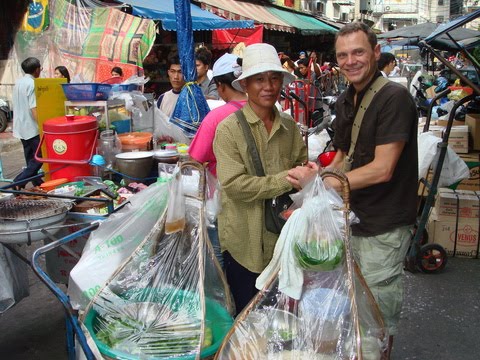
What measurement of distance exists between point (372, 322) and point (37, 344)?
2.55 metres

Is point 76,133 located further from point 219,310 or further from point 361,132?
point 361,132

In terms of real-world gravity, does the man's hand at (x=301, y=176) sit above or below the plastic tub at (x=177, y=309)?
above

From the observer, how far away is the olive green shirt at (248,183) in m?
2.11

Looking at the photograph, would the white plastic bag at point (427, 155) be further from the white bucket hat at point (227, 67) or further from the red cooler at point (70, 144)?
the red cooler at point (70, 144)

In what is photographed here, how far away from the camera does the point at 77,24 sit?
9328 mm

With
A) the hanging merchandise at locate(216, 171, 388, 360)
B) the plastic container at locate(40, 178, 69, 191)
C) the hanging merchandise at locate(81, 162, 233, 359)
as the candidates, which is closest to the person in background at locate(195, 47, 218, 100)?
the plastic container at locate(40, 178, 69, 191)

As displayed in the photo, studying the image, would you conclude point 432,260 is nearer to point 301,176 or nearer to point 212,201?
point 212,201

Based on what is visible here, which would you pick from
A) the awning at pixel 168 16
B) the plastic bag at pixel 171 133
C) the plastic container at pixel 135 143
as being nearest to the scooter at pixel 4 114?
the awning at pixel 168 16

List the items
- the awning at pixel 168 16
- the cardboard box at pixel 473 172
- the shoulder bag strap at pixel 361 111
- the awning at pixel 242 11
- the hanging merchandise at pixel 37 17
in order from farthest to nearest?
the awning at pixel 242 11 < the hanging merchandise at pixel 37 17 < the awning at pixel 168 16 < the cardboard box at pixel 473 172 < the shoulder bag strap at pixel 361 111

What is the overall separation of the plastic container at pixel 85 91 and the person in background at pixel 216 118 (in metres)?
1.19

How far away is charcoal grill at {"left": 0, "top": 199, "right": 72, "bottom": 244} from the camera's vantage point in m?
2.41

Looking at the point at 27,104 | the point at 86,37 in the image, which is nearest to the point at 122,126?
Result: the point at 27,104

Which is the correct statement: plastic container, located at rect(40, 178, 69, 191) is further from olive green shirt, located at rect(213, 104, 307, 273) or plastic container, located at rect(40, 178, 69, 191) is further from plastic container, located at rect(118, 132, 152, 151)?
olive green shirt, located at rect(213, 104, 307, 273)

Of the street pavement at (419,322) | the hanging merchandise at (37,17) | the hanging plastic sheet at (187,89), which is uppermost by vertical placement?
the hanging merchandise at (37,17)
